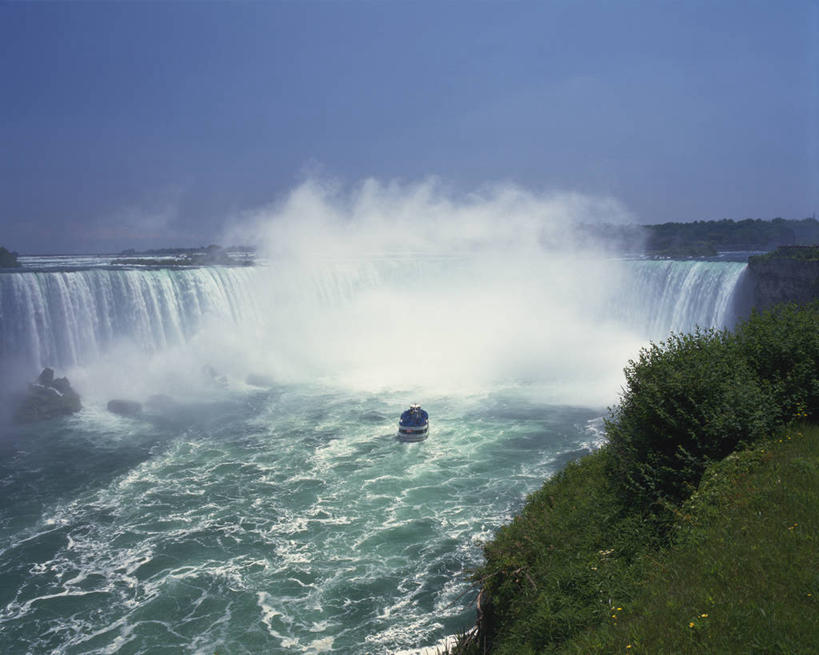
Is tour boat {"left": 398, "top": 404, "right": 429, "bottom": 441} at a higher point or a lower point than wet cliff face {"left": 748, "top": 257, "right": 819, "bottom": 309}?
lower

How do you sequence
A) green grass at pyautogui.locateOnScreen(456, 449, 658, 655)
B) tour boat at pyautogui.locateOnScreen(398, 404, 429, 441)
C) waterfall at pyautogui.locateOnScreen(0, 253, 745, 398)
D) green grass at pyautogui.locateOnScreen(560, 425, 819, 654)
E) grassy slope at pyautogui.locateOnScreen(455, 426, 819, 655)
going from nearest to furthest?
green grass at pyautogui.locateOnScreen(560, 425, 819, 654) → grassy slope at pyautogui.locateOnScreen(455, 426, 819, 655) → green grass at pyautogui.locateOnScreen(456, 449, 658, 655) → tour boat at pyautogui.locateOnScreen(398, 404, 429, 441) → waterfall at pyautogui.locateOnScreen(0, 253, 745, 398)

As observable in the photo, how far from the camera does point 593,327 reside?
46219 millimetres

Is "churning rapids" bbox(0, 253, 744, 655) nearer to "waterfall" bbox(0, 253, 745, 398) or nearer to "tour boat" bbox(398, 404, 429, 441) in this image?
"waterfall" bbox(0, 253, 745, 398)

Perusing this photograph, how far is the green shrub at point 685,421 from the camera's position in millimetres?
9820

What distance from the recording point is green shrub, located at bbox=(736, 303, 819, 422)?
10.7 metres

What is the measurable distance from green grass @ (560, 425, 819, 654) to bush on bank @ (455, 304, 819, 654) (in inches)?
8.7

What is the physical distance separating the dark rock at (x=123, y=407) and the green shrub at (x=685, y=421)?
87.1 ft

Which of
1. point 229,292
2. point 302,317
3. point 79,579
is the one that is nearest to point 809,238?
point 302,317

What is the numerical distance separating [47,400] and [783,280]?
136 ft

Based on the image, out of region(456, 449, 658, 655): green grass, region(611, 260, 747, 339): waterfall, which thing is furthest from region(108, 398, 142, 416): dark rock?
region(611, 260, 747, 339): waterfall

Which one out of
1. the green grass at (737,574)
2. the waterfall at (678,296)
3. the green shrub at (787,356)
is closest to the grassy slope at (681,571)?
the green grass at (737,574)

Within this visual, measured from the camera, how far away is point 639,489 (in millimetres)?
10195

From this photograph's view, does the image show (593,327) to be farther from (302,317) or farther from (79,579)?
(79,579)

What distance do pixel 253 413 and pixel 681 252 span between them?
224ft
